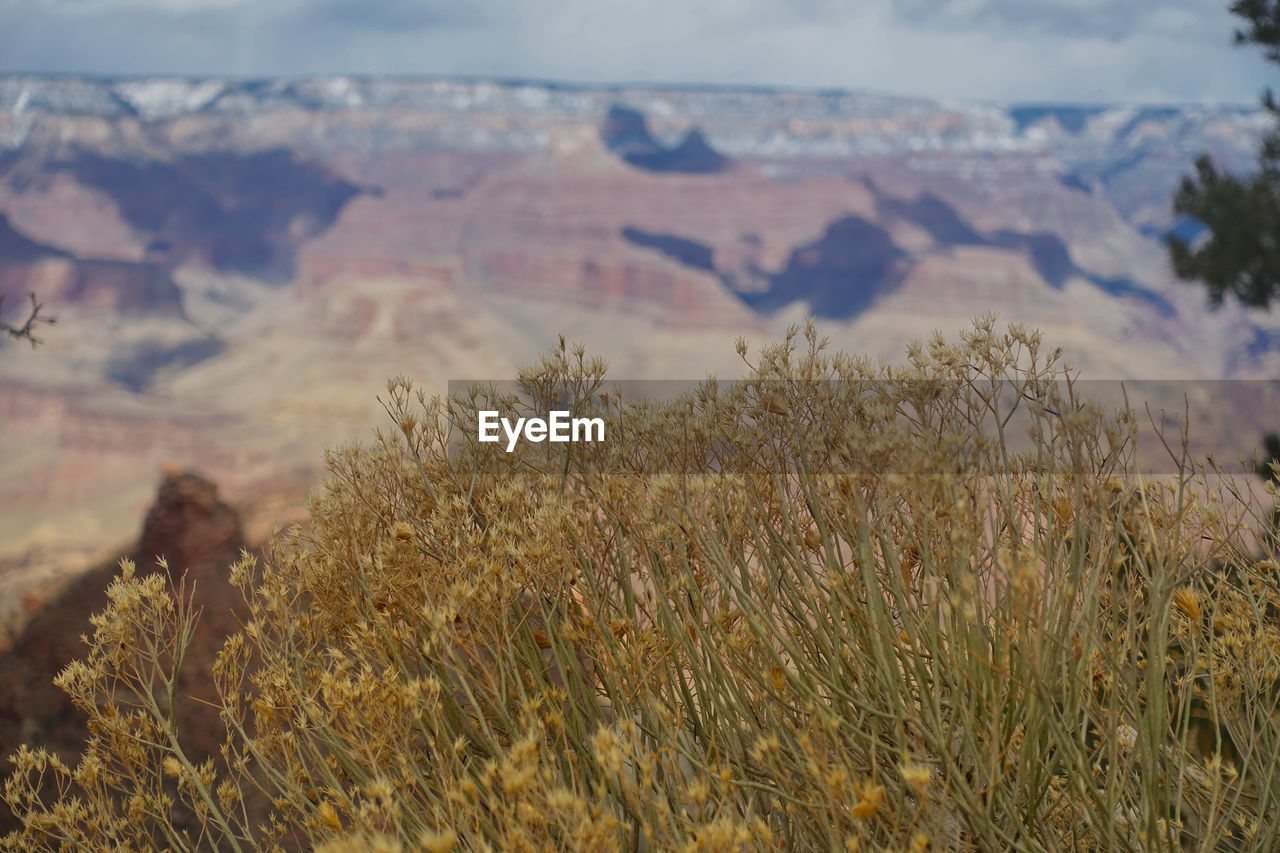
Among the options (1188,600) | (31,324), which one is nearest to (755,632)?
(1188,600)

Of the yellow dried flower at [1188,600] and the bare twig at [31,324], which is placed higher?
the bare twig at [31,324]

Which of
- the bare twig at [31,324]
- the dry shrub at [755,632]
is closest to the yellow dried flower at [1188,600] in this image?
the dry shrub at [755,632]

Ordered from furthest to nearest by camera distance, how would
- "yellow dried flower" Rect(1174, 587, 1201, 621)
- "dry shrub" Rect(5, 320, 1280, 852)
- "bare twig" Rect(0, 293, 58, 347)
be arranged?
"bare twig" Rect(0, 293, 58, 347)
"yellow dried flower" Rect(1174, 587, 1201, 621)
"dry shrub" Rect(5, 320, 1280, 852)

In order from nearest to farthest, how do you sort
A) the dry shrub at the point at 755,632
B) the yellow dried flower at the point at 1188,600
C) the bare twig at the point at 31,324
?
1. the dry shrub at the point at 755,632
2. the yellow dried flower at the point at 1188,600
3. the bare twig at the point at 31,324

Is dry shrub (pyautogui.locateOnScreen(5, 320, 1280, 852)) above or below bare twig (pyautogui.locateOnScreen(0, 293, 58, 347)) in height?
below

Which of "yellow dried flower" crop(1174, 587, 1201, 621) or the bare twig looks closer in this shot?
"yellow dried flower" crop(1174, 587, 1201, 621)

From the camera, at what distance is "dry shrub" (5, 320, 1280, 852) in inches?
58.9

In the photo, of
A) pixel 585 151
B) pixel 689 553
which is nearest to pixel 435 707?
pixel 689 553

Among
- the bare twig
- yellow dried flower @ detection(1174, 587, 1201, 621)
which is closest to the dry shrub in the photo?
yellow dried flower @ detection(1174, 587, 1201, 621)

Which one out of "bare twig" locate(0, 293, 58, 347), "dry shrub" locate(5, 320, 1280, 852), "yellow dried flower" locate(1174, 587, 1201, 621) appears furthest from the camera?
"bare twig" locate(0, 293, 58, 347)

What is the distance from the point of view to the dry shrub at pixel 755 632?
4.91 feet

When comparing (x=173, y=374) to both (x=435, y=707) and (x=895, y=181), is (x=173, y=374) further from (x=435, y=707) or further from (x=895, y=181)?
(x=435, y=707)

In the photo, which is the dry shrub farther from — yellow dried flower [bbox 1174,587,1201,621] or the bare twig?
the bare twig

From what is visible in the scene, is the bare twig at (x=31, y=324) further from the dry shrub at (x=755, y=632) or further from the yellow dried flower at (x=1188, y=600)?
the yellow dried flower at (x=1188, y=600)
